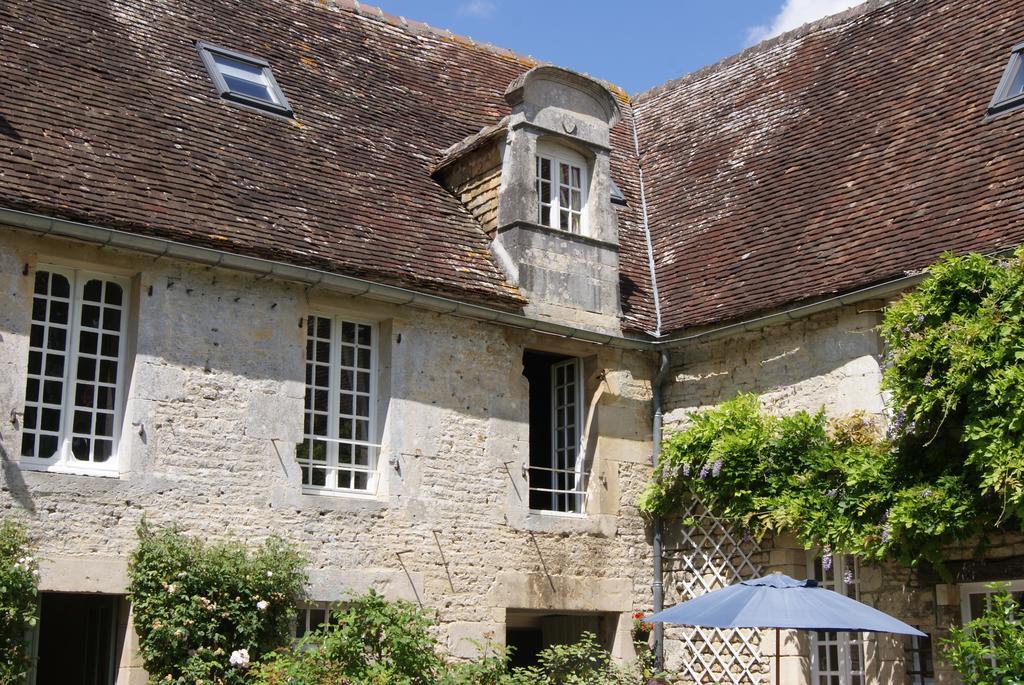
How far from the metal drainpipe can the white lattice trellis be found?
111 mm

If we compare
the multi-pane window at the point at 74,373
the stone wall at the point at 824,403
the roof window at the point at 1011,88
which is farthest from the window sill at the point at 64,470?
the roof window at the point at 1011,88

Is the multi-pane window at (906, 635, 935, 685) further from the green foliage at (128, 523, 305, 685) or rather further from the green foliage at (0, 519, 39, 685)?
the green foliage at (0, 519, 39, 685)

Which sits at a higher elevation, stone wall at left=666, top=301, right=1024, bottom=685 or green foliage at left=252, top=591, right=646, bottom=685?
stone wall at left=666, top=301, right=1024, bottom=685

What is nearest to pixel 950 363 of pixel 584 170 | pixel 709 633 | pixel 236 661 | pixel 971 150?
pixel 971 150

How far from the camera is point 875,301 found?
11266 mm

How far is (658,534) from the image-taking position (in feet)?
41.0

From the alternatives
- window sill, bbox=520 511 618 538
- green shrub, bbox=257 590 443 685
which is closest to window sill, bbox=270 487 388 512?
green shrub, bbox=257 590 443 685

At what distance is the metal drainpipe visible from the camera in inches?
481


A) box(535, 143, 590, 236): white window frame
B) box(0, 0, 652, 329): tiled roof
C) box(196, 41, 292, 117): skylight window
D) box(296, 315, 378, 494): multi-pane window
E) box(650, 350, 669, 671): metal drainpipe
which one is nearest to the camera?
box(0, 0, 652, 329): tiled roof

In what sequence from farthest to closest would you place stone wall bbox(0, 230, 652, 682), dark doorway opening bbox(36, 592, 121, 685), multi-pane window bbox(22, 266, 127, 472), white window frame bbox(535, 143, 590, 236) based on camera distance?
white window frame bbox(535, 143, 590, 236)
dark doorway opening bbox(36, 592, 121, 685)
multi-pane window bbox(22, 266, 127, 472)
stone wall bbox(0, 230, 652, 682)

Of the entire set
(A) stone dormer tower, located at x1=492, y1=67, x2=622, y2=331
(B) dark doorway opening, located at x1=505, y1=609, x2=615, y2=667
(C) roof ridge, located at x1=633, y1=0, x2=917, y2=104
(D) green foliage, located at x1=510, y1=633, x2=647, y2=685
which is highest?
(C) roof ridge, located at x1=633, y1=0, x2=917, y2=104

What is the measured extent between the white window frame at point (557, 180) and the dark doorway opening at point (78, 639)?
16.9 feet

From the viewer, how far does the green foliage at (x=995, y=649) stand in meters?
8.89

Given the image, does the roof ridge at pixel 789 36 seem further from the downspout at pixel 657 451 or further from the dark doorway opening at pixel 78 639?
the dark doorway opening at pixel 78 639
